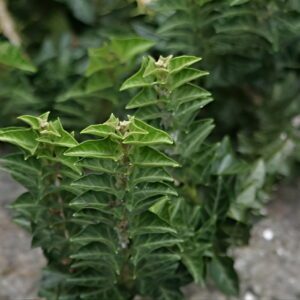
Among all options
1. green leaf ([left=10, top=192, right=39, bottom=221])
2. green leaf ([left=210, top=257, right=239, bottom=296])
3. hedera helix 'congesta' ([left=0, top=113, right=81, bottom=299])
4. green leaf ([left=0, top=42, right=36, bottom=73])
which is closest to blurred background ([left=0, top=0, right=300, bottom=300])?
green leaf ([left=0, top=42, right=36, bottom=73])

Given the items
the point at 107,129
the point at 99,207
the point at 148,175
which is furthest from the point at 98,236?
the point at 107,129

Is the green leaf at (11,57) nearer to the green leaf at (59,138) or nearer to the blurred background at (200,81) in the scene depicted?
the blurred background at (200,81)

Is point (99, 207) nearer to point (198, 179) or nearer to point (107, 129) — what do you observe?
point (107, 129)

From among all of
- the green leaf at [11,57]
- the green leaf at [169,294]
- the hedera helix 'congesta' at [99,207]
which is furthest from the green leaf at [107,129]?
the green leaf at [11,57]

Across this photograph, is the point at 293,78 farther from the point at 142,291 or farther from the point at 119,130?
the point at 119,130

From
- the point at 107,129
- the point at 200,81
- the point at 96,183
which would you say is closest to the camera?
the point at 107,129

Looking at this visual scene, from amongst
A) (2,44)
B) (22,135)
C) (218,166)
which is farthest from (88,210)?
(2,44)
